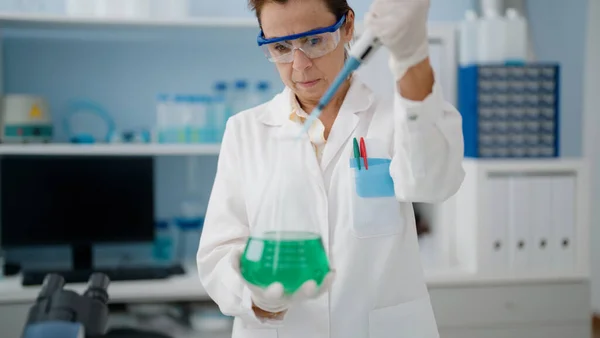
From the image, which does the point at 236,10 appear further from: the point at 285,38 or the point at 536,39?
the point at 285,38

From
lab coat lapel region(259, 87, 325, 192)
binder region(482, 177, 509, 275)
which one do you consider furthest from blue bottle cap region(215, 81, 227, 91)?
lab coat lapel region(259, 87, 325, 192)

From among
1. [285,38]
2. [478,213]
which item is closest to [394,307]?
[285,38]

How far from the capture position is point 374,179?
1.29 metres

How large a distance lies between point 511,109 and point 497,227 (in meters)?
0.46

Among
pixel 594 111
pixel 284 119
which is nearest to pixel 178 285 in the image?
pixel 284 119

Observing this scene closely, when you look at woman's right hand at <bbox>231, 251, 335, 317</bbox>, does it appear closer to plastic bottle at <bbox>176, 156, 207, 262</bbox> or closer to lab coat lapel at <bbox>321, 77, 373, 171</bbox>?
lab coat lapel at <bbox>321, 77, 373, 171</bbox>

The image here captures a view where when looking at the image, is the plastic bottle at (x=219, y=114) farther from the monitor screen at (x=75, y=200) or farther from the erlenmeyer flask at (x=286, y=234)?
the erlenmeyer flask at (x=286, y=234)

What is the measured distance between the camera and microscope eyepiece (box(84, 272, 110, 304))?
2.84 ft

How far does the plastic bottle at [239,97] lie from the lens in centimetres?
286

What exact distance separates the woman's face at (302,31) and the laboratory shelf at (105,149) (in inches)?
56.8

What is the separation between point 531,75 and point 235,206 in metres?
1.78

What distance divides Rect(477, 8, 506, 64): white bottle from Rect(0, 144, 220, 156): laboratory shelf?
1.12 m

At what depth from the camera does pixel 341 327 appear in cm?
133

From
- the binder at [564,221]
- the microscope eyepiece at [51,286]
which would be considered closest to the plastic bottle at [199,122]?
the binder at [564,221]
